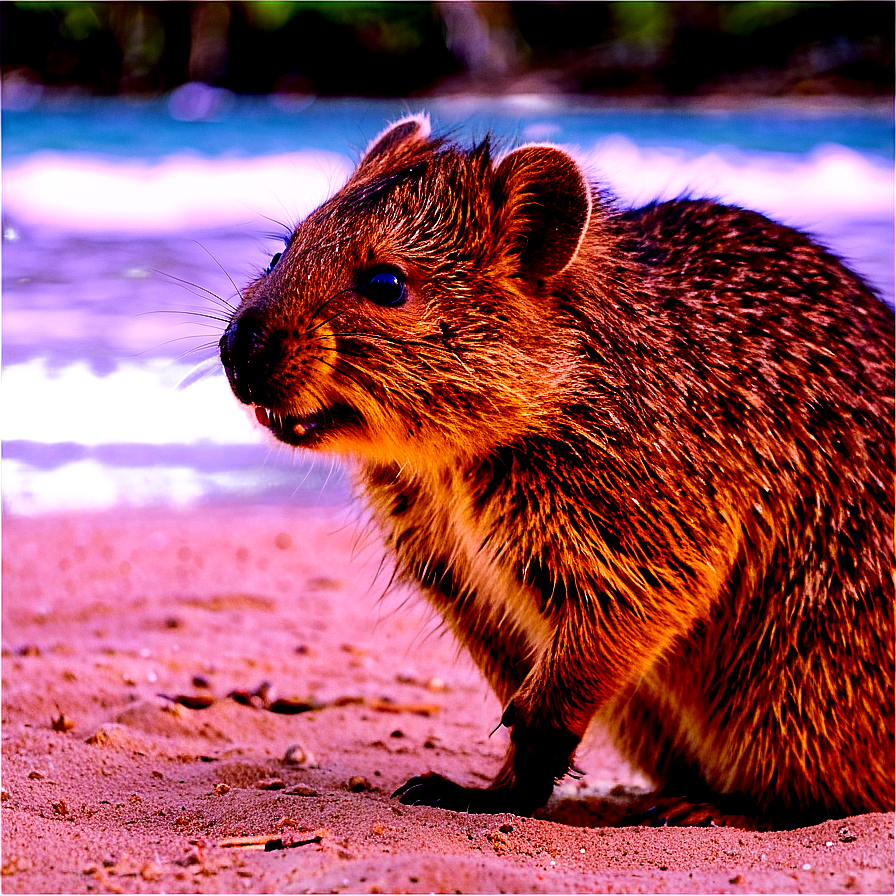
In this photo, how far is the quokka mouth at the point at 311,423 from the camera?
3.71m

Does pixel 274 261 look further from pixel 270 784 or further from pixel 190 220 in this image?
pixel 190 220

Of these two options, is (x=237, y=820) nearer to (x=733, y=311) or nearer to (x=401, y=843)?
(x=401, y=843)

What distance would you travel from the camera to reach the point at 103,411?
9.96m

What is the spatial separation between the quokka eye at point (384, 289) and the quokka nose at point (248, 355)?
1.19 feet

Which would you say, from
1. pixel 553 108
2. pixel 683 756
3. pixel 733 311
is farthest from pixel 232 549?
pixel 553 108

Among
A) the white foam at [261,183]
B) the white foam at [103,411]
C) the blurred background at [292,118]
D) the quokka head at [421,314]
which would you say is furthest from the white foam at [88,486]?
the white foam at [261,183]

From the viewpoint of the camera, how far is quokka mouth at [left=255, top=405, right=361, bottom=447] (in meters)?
3.71

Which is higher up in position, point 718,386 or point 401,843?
point 718,386

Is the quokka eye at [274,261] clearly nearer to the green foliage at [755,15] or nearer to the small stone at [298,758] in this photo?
the small stone at [298,758]

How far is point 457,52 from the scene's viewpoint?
1034 inches

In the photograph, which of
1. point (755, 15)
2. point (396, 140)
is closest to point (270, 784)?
point (396, 140)

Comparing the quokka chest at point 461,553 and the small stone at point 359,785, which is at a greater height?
the quokka chest at point 461,553

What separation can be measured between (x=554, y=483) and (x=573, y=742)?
0.83 metres

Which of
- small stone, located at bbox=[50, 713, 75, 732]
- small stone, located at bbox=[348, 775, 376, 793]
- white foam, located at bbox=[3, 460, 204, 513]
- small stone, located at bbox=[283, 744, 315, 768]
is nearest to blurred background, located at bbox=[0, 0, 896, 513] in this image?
white foam, located at bbox=[3, 460, 204, 513]
